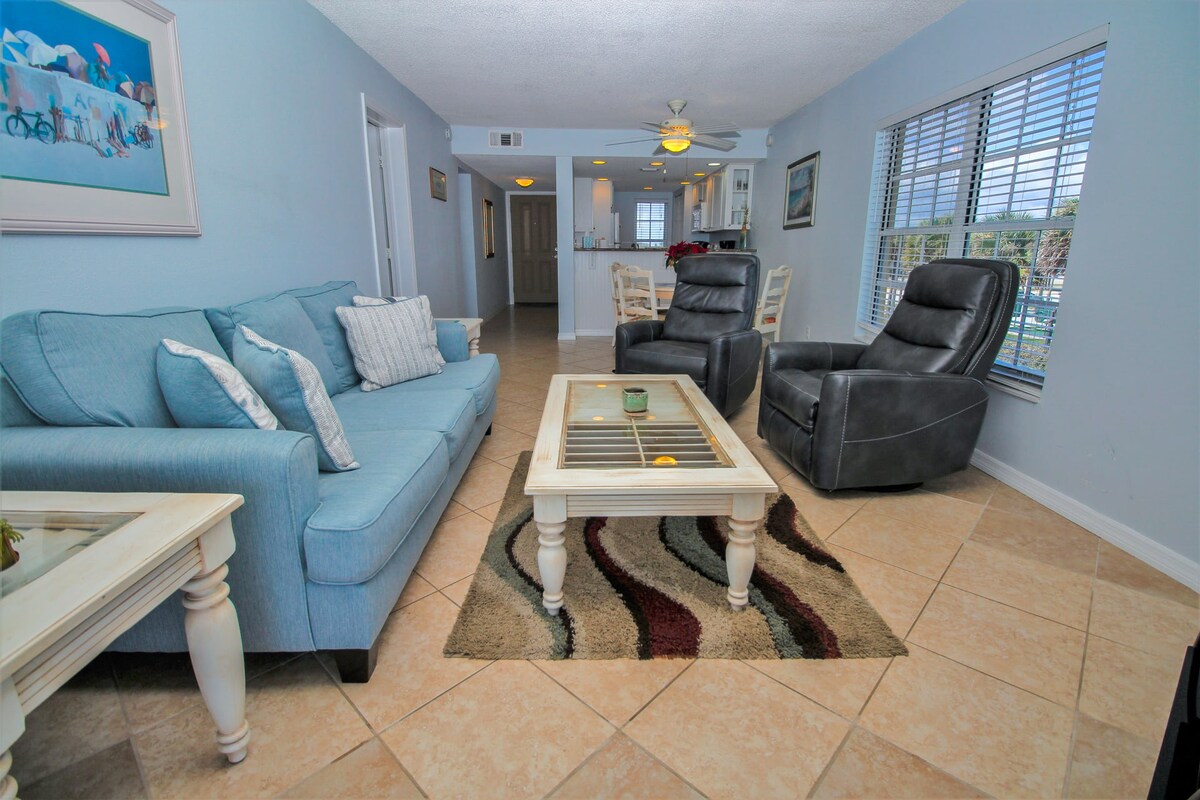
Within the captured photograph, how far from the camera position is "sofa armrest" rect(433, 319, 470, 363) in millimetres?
3152

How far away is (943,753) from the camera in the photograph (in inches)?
48.4

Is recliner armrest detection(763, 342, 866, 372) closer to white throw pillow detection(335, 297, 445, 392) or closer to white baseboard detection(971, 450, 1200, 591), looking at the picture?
white baseboard detection(971, 450, 1200, 591)

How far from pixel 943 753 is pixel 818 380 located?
173 cm

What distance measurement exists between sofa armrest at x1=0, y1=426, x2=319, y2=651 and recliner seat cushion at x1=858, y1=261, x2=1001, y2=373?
8.13 feet

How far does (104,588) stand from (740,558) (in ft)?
4.54

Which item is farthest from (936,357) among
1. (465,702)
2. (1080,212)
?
(465,702)

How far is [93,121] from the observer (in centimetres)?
171

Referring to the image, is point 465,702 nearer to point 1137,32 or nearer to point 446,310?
point 1137,32

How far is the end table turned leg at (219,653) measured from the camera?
1067 millimetres

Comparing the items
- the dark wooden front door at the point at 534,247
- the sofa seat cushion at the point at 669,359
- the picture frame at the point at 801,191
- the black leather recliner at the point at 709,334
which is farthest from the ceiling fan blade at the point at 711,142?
the dark wooden front door at the point at 534,247

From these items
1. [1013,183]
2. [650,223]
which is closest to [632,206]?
[650,223]

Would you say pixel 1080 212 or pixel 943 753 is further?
pixel 1080 212

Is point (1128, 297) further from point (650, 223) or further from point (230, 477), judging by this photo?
point (650, 223)

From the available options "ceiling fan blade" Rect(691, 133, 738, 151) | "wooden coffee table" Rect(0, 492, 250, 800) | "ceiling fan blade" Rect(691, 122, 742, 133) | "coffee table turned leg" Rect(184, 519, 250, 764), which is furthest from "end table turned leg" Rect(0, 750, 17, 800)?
"ceiling fan blade" Rect(691, 133, 738, 151)
